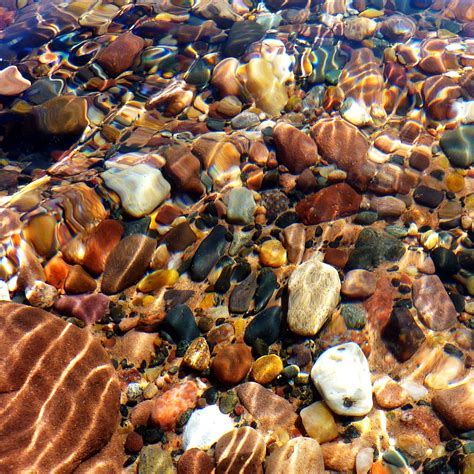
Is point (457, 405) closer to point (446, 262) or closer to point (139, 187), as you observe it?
point (446, 262)

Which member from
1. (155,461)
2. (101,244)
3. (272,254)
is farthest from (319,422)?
(101,244)

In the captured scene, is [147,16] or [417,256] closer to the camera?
[417,256]

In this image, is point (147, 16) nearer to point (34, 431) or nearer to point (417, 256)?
point (417, 256)

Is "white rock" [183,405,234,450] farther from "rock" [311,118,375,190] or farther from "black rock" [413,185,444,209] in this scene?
"black rock" [413,185,444,209]

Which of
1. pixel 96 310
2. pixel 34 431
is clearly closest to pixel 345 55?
pixel 96 310

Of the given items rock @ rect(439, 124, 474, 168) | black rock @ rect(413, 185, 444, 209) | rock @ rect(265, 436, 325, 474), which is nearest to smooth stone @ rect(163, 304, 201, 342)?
rock @ rect(265, 436, 325, 474)
